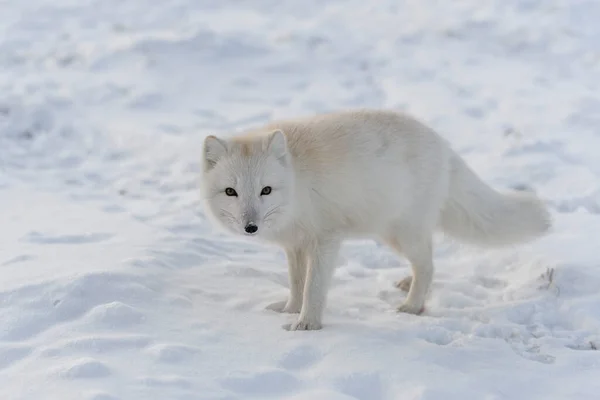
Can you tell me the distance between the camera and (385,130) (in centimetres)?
382

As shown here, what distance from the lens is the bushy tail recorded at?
13.4 feet

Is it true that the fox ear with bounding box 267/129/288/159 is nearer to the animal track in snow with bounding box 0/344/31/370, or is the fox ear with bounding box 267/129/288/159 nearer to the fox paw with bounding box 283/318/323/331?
the fox paw with bounding box 283/318/323/331

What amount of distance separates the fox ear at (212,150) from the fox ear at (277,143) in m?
0.24

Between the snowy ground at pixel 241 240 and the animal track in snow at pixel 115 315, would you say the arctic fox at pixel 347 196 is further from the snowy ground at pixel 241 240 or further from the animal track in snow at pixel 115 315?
the animal track in snow at pixel 115 315

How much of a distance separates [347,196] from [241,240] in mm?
1416

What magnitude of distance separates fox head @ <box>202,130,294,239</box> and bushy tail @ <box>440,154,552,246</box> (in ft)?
3.73

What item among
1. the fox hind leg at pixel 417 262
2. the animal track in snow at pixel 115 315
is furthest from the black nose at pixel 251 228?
the fox hind leg at pixel 417 262

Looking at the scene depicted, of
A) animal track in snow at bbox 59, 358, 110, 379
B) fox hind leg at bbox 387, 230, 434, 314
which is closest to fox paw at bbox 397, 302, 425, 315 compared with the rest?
fox hind leg at bbox 387, 230, 434, 314

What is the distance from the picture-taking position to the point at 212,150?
353 centimetres

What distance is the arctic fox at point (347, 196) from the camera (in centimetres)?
345

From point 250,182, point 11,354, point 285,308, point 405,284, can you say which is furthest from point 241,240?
point 11,354

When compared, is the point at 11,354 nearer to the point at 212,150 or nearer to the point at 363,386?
the point at 212,150

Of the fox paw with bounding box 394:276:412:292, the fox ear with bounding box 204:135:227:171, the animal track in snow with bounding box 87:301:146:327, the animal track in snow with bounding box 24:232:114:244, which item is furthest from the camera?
the animal track in snow with bounding box 24:232:114:244

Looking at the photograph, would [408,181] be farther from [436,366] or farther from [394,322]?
[436,366]
